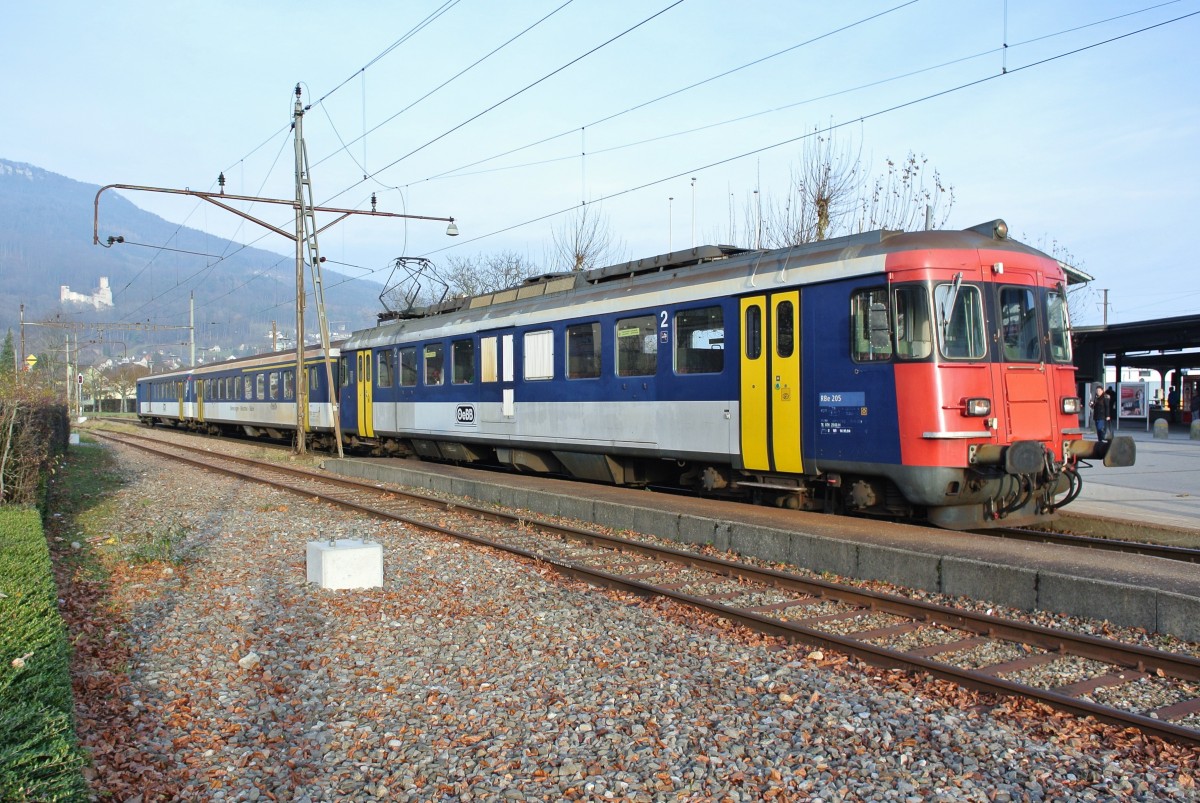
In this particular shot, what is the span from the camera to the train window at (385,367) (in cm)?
2017

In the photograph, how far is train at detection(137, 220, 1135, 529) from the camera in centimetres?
907

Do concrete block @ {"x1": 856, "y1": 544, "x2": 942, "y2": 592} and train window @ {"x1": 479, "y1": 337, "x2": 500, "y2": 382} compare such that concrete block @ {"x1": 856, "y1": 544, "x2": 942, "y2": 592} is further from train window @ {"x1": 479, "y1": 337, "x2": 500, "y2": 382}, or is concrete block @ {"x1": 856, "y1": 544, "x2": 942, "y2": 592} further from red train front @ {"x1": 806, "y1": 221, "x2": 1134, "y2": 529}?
train window @ {"x1": 479, "y1": 337, "x2": 500, "y2": 382}

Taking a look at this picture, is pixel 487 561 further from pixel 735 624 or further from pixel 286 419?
pixel 286 419

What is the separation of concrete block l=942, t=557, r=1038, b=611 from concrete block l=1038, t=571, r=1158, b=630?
9 centimetres

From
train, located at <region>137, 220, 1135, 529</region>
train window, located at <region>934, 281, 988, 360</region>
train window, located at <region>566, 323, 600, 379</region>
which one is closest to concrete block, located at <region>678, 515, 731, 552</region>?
train, located at <region>137, 220, 1135, 529</region>

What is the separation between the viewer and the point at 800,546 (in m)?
8.73

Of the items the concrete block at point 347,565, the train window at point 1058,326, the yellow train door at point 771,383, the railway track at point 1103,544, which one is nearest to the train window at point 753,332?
the yellow train door at point 771,383

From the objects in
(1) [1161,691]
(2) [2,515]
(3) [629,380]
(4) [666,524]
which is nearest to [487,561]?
(4) [666,524]

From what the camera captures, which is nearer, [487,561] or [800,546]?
[800,546]

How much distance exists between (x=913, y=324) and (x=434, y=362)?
1114cm

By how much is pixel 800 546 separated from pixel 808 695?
3583mm

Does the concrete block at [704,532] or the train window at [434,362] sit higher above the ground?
the train window at [434,362]

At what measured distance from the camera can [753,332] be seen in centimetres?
1066

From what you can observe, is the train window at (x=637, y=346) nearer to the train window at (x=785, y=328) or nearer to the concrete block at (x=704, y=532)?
the train window at (x=785, y=328)
